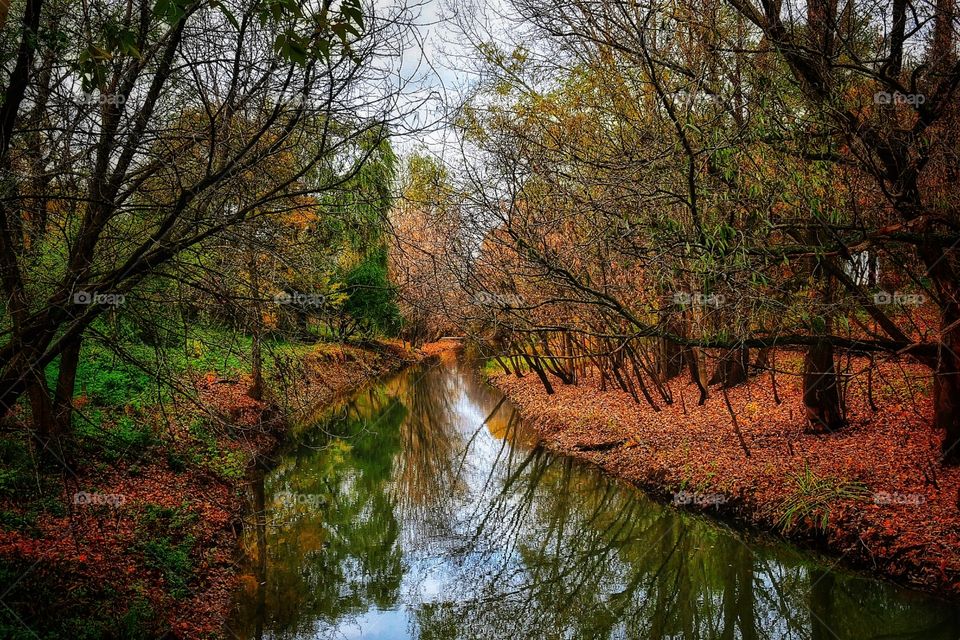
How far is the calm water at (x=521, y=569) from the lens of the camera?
21.1 feet

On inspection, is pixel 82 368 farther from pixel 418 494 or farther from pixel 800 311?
pixel 800 311

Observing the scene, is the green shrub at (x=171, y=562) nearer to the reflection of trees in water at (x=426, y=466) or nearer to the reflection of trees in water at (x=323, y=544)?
the reflection of trees in water at (x=323, y=544)

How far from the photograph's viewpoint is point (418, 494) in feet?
38.0

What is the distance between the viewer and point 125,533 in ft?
→ 22.0

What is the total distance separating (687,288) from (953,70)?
3811mm

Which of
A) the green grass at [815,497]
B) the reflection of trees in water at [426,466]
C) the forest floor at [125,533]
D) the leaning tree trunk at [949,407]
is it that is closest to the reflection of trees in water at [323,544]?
the reflection of trees in water at [426,466]

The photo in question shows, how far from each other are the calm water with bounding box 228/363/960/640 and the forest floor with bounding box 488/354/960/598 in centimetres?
36

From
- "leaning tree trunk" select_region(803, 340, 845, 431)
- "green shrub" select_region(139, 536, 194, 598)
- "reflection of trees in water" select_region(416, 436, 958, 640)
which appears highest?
"leaning tree trunk" select_region(803, 340, 845, 431)

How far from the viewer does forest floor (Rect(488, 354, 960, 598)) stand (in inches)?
265

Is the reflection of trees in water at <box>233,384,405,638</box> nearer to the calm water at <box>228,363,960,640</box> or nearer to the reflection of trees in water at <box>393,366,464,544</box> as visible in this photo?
the calm water at <box>228,363,960,640</box>

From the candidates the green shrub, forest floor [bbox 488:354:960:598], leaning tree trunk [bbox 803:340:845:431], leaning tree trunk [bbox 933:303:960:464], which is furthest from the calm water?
leaning tree trunk [bbox 803:340:845:431]

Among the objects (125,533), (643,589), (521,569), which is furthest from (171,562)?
(643,589)

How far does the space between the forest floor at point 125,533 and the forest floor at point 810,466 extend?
5.40 meters

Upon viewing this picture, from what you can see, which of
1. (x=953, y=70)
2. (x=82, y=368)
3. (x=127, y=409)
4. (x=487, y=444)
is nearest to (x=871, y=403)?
(x=953, y=70)
